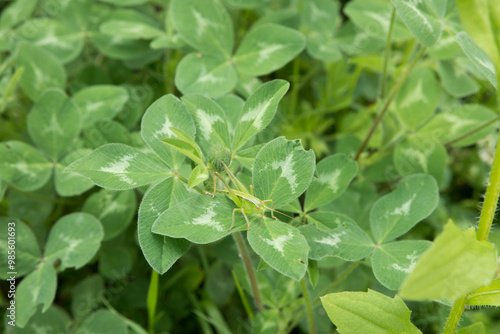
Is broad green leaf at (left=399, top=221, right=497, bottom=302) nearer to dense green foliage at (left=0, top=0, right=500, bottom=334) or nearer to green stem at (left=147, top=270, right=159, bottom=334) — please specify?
dense green foliage at (left=0, top=0, right=500, bottom=334)

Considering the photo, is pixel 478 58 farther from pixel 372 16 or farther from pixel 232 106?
pixel 372 16

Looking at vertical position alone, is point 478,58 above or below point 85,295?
above

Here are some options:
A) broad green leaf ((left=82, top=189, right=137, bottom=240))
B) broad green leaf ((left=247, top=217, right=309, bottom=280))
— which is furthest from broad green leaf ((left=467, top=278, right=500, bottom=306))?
broad green leaf ((left=82, top=189, right=137, bottom=240))

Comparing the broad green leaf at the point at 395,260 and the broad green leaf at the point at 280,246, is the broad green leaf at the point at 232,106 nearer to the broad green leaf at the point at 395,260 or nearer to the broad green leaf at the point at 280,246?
the broad green leaf at the point at 280,246

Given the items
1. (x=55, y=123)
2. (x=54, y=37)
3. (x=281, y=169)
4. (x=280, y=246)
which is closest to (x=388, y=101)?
(x=281, y=169)

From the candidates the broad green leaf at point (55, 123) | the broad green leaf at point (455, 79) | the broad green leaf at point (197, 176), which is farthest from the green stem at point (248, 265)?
the broad green leaf at point (455, 79)

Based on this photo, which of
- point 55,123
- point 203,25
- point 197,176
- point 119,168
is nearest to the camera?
point 197,176

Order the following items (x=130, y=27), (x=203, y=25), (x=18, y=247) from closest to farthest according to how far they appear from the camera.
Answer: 1. (x=18, y=247)
2. (x=203, y=25)
3. (x=130, y=27)
